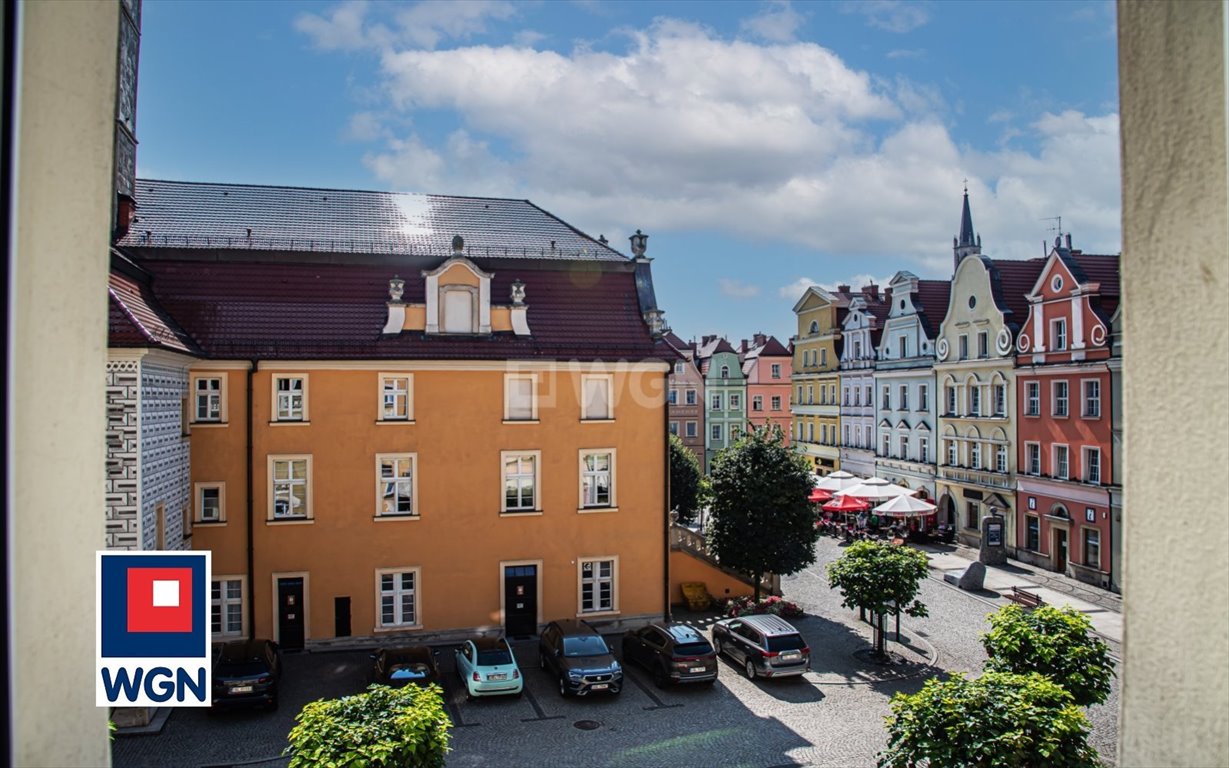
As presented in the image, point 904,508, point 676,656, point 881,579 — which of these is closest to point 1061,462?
point 904,508

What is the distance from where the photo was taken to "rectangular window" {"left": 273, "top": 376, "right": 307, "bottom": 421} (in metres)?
21.2

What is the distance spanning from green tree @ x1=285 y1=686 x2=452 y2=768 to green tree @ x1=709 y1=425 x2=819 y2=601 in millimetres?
15281

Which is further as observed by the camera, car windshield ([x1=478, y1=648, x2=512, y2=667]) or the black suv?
car windshield ([x1=478, y1=648, x2=512, y2=667])

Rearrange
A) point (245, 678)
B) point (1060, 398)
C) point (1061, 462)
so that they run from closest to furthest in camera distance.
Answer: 1. point (245, 678)
2. point (1060, 398)
3. point (1061, 462)

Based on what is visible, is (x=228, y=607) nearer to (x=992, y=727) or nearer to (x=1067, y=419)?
(x=992, y=727)

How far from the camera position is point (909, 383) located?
1633 inches

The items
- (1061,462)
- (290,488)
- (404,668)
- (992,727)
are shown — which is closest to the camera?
(992,727)

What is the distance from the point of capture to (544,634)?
66.3ft

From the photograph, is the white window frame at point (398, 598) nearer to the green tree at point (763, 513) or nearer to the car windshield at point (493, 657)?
the car windshield at point (493, 657)

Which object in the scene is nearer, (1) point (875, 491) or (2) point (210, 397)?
(2) point (210, 397)

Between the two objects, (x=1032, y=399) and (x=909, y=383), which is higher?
(x=909, y=383)

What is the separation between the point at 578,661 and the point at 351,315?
34.4ft

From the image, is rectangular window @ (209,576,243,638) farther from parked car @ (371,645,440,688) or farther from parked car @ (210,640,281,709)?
parked car @ (371,645,440,688)

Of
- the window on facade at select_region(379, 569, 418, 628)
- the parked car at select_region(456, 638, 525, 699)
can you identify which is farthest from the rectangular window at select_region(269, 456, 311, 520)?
the parked car at select_region(456, 638, 525, 699)
